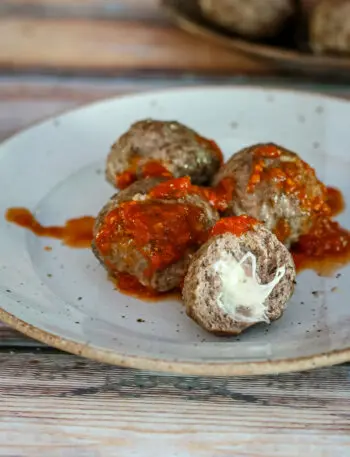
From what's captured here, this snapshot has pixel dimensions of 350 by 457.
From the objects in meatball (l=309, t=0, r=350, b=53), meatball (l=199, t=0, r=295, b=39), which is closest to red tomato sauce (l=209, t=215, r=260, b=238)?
meatball (l=309, t=0, r=350, b=53)

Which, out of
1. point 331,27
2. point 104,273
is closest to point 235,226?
point 104,273

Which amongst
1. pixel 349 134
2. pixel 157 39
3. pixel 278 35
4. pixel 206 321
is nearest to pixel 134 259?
pixel 206 321

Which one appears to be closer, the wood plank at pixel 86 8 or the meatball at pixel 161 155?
the meatball at pixel 161 155

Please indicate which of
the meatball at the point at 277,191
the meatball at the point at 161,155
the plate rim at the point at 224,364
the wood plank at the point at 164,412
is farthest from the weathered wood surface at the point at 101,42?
the plate rim at the point at 224,364

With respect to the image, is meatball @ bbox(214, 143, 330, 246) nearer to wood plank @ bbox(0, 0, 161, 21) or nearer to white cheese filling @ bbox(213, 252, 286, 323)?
white cheese filling @ bbox(213, 252, 286, 323)

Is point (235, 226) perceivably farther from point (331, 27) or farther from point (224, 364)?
point (331, 27)

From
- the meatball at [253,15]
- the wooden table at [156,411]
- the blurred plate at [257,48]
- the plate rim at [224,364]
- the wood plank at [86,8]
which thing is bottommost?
the wooden table at [156,411]

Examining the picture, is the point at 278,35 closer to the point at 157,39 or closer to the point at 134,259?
the point at 157,39

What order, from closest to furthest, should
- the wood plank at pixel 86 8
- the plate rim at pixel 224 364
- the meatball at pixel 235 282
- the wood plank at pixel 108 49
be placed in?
the plate rim at pixel 224 364 → the meatball at pixel 235 282 → the wood plank at pixel 108 49 → the wood plank at pixel 86 8

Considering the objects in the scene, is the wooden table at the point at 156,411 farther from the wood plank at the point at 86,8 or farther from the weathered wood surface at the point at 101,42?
the wood plank at the point at 86,8
